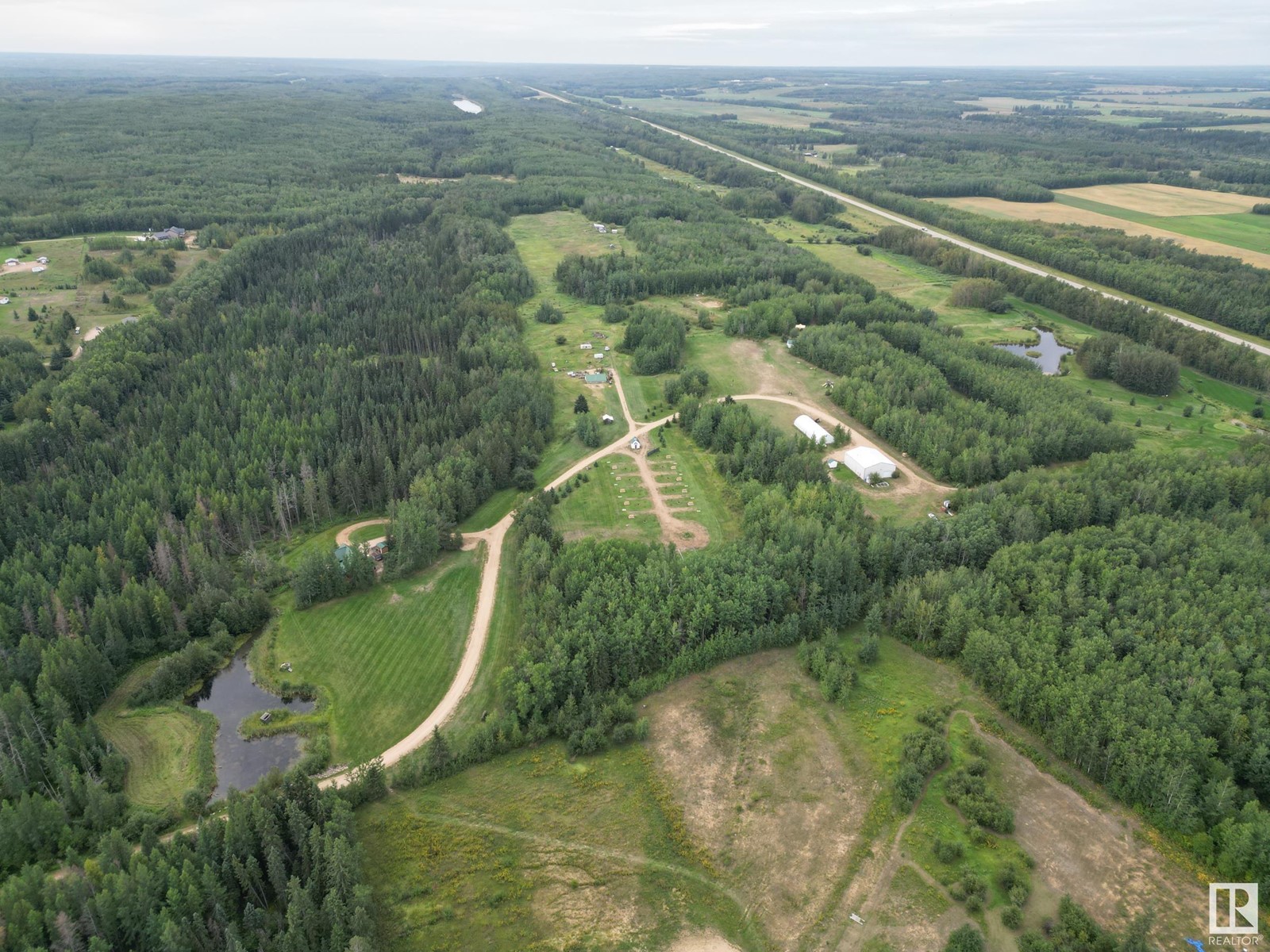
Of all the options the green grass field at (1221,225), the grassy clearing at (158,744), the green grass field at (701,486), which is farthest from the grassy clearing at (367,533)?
the green grass field at (1221,225)

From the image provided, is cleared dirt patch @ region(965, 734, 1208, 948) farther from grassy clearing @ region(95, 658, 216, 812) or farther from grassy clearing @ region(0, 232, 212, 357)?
grassy clearing @ region(0, 232, 212, 357)

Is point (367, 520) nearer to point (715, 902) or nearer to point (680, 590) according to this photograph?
point (680, 590)

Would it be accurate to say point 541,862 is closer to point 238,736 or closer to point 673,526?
point 238,736

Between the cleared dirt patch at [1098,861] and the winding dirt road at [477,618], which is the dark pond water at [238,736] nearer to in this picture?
the winding dirt road at [477,618]

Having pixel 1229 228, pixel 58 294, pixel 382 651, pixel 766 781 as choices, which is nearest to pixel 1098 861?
pixel 766 781

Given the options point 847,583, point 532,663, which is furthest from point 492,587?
point 847,583

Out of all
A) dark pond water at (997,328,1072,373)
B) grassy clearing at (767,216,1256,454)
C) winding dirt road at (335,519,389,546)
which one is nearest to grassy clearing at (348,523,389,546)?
winding dirt road at (335,519,389,546)
